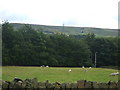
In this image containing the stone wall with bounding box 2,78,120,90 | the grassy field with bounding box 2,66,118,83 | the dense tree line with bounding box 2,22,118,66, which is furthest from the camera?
the dense tree line with bounding box 2,22,118,66

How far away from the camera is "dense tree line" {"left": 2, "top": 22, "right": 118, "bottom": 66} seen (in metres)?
35.2

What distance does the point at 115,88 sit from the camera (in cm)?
707

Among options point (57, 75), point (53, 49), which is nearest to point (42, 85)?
point (57, 75)

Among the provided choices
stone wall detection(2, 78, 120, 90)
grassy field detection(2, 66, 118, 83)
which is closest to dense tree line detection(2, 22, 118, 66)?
grassy field detection(2, 66, 118, 83)

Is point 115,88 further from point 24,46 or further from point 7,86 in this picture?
point 24,46

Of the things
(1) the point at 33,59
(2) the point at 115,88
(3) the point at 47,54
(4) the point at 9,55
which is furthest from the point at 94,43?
(2) the point at 115,88

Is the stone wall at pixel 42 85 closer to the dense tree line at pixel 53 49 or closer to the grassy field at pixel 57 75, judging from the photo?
the grassy field at pixel 57 75

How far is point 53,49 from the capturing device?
4191 centimetres

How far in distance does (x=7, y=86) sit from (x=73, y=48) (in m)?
37.0

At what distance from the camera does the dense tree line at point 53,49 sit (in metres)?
35.2

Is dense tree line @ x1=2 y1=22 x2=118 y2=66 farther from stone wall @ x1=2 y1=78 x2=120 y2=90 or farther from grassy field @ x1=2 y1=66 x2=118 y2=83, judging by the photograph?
stone wall @ x1=2 y1=78 x2=120 y2=90

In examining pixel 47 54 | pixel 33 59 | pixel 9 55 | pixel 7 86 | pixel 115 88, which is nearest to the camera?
pixel 7 86

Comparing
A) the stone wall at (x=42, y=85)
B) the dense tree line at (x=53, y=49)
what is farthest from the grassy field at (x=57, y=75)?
the dense tree line at (x=53, y=49)

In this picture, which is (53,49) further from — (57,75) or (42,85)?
(42,85)
